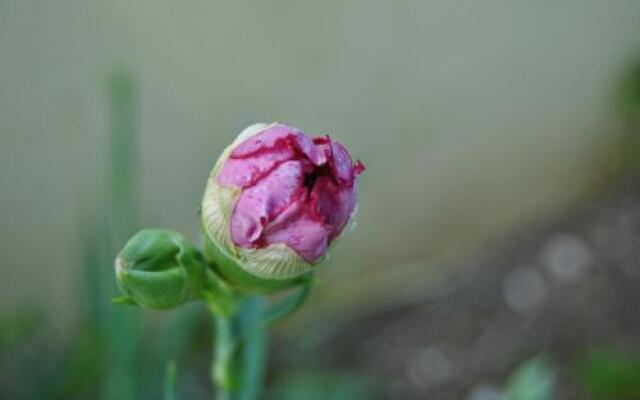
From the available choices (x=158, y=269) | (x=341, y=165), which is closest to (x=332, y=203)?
(x=341, y=165)

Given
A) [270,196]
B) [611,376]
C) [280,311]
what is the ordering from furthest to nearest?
[611,376] → [280,311] → [270,196]

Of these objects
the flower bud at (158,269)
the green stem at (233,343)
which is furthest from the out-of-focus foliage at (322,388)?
the flower bud at (158,269)

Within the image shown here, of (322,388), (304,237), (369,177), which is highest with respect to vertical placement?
(369,177)

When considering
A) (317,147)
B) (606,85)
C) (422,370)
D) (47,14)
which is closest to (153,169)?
(47,14)

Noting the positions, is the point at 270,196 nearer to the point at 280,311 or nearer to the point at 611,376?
the point at 280,311

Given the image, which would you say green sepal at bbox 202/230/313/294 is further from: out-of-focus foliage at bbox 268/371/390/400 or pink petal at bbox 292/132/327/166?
out-of-focus foliage at bbox 268/371/390/400

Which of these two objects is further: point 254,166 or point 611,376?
point 611,376

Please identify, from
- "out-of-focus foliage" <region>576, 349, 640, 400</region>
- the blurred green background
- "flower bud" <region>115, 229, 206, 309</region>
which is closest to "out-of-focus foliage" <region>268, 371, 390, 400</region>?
the blurred green background
